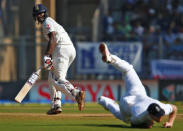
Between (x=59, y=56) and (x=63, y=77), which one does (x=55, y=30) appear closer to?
(x=59, y=56)

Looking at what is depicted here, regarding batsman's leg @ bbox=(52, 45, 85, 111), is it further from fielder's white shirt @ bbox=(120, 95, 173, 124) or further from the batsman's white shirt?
fielder's white shirt @ bbox=(120, 95, 173, 124)

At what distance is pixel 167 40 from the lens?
21234mm

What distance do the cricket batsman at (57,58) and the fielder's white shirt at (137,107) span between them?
2840 millimetres

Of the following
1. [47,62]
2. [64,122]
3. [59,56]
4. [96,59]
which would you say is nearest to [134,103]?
[64,122]

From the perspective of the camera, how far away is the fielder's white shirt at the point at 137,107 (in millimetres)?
7762

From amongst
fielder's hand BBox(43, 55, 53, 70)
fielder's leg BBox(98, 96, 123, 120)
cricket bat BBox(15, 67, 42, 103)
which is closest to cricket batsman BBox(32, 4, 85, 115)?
fielder's hand BBox(43, 55, 53, 70)

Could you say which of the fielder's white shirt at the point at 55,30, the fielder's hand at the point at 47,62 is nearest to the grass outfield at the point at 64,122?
the fielder's hand at the point at 47,62

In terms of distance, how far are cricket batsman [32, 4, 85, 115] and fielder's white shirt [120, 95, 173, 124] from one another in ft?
9.32

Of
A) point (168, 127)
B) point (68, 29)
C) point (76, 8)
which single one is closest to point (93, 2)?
point (76, 8)

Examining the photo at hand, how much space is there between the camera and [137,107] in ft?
25.6

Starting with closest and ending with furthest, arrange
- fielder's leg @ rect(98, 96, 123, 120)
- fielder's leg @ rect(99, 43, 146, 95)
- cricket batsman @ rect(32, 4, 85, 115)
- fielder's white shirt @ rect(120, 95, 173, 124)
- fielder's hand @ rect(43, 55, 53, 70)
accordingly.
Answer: fielder's white shirt @ rect(120, 95, 173, 124)
fielder's leg @ rect(99, 43, 146, 95)
fielder's leg @ rect(98, 96, 123, 120)
fielder's hand @ rect(43, 55, 53, 70)
cricket batsman @ rect(32, 4, 85, 115)

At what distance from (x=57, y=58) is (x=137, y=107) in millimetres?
3418

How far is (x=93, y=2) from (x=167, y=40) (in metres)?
5.43

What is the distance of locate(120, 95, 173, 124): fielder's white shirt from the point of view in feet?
25.5
